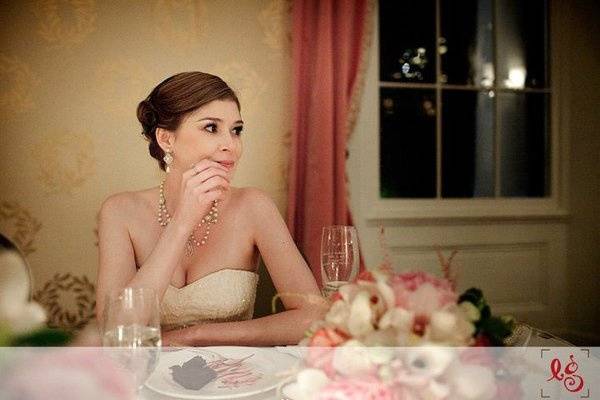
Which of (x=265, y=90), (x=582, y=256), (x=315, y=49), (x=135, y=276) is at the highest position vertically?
(x=315, y=49)

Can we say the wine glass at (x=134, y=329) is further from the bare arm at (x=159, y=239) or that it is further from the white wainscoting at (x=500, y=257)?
the white wainscoting at (x=500, y=257)

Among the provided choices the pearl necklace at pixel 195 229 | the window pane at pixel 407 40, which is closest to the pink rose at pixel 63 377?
the pearl necklace at pixel 195 229

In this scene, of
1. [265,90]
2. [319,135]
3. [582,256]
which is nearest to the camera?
[265,90]

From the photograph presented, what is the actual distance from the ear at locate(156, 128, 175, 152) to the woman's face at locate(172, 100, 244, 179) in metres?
0.02

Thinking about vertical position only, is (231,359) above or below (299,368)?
below

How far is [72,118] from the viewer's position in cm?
173

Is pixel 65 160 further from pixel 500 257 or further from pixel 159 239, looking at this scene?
pixel 500 257

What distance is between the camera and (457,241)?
241cm

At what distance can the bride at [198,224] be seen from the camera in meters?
1.44

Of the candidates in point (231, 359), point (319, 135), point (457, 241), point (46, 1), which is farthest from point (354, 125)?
point (231, 359)

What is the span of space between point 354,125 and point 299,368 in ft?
5.50

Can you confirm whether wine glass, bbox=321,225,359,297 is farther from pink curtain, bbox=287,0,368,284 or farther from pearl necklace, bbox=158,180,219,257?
pink curtain, bbox=287,0,368,284

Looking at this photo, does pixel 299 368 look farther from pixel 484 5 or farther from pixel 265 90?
pixel 484 5

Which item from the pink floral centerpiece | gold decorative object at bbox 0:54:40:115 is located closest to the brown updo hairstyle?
gold decorative object at bbox 0:54:40:115
